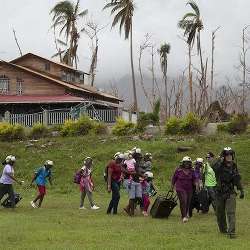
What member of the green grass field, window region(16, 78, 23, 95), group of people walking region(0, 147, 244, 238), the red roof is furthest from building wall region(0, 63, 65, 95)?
group of people walking region(0, 147, 244, 238)

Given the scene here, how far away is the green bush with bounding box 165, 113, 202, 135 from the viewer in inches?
1341

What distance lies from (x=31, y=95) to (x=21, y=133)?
14.9 meters

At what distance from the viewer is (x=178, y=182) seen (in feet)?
49.8

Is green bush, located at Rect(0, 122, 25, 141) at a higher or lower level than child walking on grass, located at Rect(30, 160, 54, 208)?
higher

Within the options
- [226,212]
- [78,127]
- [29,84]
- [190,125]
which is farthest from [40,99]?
[226,212]

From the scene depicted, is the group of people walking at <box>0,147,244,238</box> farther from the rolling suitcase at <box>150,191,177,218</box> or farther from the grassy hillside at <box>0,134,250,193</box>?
the grassy hillside at <box>0,134,250,193</box>

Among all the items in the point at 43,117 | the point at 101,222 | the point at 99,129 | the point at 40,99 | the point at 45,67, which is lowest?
the point at 101,222

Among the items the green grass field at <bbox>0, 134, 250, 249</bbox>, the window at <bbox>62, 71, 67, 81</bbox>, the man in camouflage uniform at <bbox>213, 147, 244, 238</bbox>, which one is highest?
the window at <bbox>62, 71, 67, 81</bbox>

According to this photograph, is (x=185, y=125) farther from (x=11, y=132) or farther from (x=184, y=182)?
(x=184, y=182)

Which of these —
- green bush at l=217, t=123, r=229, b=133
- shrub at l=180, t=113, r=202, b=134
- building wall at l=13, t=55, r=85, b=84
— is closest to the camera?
shrub at l=180, t=113, r=202, b=134

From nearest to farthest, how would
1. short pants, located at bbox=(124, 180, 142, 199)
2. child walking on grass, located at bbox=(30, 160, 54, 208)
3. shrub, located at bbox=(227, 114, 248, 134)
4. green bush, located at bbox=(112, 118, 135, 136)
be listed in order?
short pants, located at bbox=(124, 180, 142, 199) → child walking on grass, located at bbox=(30, 160, 54, 208) → shrub, located at bbox=(227, 114, 248, 134) → green bush, located at bbox=(112, 118, 135, 136)

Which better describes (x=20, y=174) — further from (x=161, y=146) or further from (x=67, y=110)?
(x=67, y=110)

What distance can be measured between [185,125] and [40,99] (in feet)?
55.6

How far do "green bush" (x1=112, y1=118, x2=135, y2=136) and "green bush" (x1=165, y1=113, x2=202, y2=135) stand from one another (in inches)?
89.3
